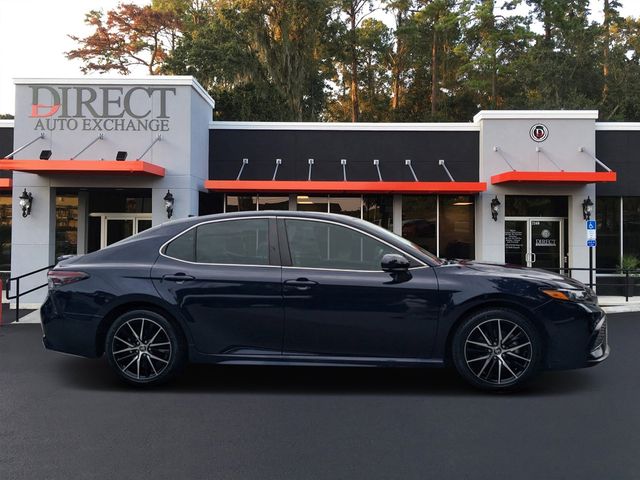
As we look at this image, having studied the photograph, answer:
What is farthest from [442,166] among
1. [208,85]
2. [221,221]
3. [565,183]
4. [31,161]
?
[208,85]

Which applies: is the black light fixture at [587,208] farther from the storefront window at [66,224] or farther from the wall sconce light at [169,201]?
the storefront window at [66,224]

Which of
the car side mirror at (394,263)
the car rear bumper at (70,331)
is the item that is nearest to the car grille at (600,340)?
the car side mirror at (394,263)

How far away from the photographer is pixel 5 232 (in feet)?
59.9

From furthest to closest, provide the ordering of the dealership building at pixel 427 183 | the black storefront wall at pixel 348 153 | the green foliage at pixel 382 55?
the green foliage at pixel 382 55
the black storefront wall at pixel 348 153
the dealership building at pixel 427 183

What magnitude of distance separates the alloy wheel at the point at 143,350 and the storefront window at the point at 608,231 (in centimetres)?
1570

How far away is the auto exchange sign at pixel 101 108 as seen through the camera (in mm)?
14828

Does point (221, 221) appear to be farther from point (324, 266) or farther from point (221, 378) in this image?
point (221, 378)

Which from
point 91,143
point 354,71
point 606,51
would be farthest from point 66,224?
point 606,51

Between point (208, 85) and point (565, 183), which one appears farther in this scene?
point (208, 85)

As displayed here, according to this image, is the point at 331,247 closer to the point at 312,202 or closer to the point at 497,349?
the point at 497,349

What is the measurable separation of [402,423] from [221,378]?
2.31m

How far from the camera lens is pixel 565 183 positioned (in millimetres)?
16844

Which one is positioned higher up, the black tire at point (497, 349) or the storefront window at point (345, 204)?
the storefront window at point (345, 204)

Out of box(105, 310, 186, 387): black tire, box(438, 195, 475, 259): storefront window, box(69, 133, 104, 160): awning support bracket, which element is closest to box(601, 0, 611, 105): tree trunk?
box(438, 195, 475, 259): storefront window
